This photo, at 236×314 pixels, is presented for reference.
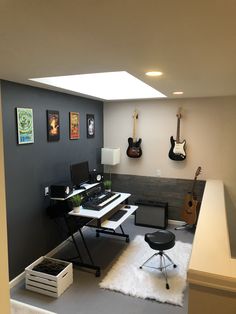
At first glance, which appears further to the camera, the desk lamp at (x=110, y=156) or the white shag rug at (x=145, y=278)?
the desk lamp at (x=110, y=156)

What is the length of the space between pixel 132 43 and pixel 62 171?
267 centimetres

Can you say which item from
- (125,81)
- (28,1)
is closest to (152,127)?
(125,81)

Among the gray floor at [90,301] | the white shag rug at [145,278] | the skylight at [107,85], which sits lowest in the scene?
the gray floor at [90,301]

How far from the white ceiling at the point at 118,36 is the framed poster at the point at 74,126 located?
1.69 metres

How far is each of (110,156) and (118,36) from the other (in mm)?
3538

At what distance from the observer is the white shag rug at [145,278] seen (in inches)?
113

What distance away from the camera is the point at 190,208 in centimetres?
452

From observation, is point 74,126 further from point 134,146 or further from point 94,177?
point 134,146

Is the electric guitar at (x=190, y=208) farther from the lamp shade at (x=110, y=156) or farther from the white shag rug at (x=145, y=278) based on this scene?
the lamp shade at (x=110, y=156)

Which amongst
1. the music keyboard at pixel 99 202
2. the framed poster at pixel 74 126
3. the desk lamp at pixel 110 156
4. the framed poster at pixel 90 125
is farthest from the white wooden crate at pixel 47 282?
the framed poster at pixel 90 125

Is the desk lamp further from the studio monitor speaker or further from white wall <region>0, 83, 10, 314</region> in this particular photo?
white wall <region>0, 83, 10, 314</region>

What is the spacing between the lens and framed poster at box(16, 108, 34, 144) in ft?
9.82

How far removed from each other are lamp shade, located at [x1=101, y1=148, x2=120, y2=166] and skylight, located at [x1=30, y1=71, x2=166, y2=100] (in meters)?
0.98

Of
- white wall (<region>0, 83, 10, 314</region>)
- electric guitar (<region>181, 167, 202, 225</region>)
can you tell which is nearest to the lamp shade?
electric guitar (<region>181, 167, 202, 225</region>)
